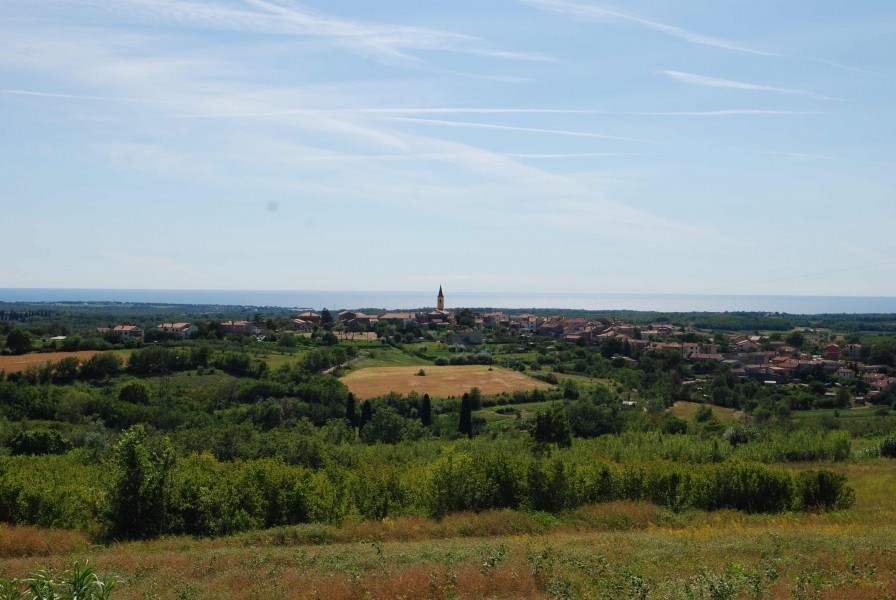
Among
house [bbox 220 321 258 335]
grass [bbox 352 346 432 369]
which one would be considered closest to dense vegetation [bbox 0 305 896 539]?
grass [bbox 352 346 432 369]

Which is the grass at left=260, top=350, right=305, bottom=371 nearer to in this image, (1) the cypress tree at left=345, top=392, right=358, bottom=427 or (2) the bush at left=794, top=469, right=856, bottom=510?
(1) the cypress tree at left=345, top=392, right=358, bottom=427

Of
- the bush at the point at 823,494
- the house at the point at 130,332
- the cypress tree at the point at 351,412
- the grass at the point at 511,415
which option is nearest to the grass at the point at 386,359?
the cypress tree at the point at 351,412

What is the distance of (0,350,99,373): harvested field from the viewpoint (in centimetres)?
5991

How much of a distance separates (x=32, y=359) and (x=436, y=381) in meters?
40.5

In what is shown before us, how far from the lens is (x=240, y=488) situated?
22797mm

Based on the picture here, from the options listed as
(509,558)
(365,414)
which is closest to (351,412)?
(365,414)

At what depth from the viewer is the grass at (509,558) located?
12.3 meters

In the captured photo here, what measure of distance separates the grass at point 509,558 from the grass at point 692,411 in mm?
36540

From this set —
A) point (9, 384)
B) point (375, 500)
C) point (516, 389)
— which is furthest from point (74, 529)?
point (516, 389)

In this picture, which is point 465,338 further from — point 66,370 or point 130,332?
point 66,370

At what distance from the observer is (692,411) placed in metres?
59.9

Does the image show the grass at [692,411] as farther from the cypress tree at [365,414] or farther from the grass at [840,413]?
the cypress tree at [365,414]

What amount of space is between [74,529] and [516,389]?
46767 millimetres

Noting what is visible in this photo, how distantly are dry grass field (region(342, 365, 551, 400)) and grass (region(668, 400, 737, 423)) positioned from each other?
1284 centimetres
